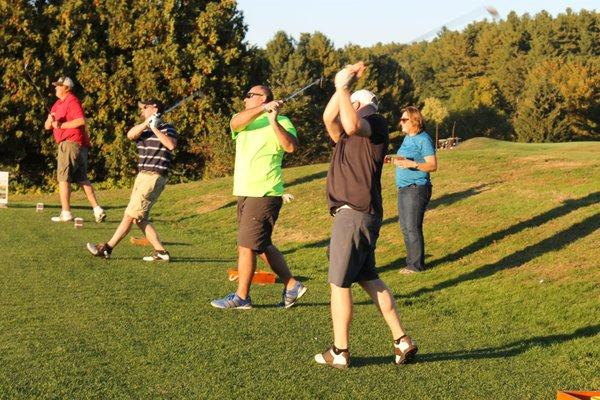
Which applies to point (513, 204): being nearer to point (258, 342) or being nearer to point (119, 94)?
point (258, 342)

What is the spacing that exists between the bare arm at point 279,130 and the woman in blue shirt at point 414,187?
117 inches

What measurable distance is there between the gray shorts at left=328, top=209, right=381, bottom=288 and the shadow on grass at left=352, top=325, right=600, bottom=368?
2.12 feet

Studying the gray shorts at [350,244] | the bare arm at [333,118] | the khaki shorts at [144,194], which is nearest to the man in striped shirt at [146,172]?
the khaki shorts at [144,194]

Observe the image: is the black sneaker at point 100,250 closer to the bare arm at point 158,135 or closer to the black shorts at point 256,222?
the bare arm at point 158,135

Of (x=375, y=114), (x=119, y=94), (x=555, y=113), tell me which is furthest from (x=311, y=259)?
(x=555, y=113)

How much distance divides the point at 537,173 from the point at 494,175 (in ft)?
3.04

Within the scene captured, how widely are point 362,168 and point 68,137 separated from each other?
31.8 ft

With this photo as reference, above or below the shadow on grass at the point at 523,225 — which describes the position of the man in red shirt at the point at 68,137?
above

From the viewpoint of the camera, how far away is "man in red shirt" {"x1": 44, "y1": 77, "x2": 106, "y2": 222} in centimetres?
1473

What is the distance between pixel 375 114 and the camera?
640 cm

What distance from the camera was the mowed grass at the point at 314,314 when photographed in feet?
19.4

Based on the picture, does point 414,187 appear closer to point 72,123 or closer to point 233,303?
point 233,303

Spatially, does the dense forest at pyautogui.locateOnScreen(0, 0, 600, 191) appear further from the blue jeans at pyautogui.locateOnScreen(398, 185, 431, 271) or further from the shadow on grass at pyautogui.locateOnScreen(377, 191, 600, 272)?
the blue jeans at pyautogui.locateOnScreen(398, 185, 431, 271)

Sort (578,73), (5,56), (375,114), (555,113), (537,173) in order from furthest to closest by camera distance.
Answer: (578,73)
(555,113)
(5,56)
(537,173)
(375,114)
